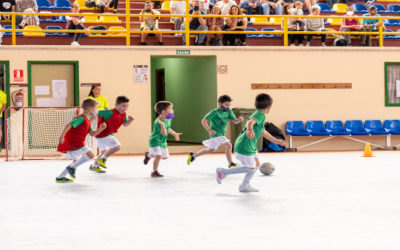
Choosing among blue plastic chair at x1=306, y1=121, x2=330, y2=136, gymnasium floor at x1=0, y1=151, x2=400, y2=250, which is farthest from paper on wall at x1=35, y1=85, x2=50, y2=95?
blue plastic chair at x1=306, y1=121, x2=330, y2=136

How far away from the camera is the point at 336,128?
18.9 m

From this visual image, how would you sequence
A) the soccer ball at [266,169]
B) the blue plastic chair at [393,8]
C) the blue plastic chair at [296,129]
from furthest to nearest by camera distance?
the blue plastic chair at [393,8]
the blue plastic chair at [296,129]
the soccer ball at [266,169]

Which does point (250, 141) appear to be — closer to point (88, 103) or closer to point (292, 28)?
point (88, 103)

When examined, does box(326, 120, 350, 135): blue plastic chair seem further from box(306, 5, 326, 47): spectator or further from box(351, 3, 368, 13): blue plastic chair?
box(351, 3, 368, 13): blue plastic chair

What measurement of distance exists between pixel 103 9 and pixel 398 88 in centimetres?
961

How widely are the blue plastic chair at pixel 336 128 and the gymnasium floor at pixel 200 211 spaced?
686 centimetres

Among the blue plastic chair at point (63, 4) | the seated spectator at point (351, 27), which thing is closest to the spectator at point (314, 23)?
the seated spectator at point (351, 27)

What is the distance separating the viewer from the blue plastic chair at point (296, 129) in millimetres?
18438

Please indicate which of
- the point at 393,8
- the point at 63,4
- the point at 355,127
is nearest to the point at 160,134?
the point at 355,127

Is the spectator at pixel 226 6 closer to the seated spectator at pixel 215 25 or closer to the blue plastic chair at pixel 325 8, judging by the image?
the seated spectator at pixel 215 25

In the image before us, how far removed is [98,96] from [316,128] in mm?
6472

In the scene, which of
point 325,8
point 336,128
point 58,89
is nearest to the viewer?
point 58,89

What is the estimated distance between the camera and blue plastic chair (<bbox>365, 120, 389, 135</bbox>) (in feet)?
62.1

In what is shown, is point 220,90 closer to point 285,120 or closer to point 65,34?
point 285,120
